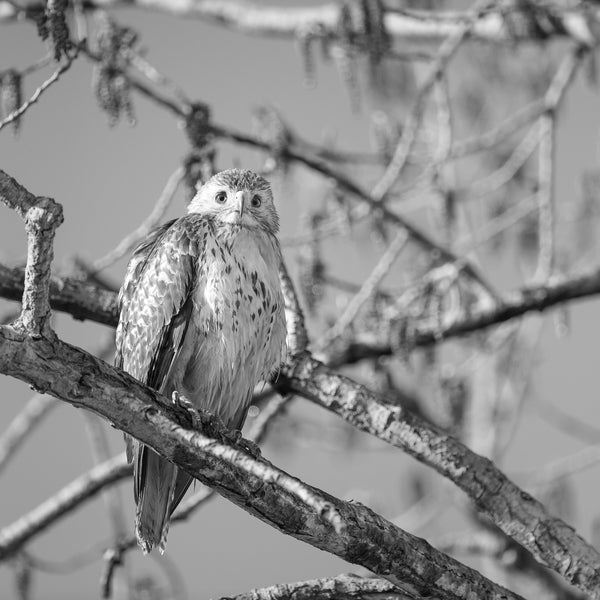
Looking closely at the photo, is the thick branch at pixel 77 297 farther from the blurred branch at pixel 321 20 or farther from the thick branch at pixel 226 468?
the blurred branch at pixel 321 20

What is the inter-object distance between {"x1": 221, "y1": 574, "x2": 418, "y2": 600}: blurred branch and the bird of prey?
1.06 metres

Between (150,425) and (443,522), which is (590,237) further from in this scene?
(150,425)

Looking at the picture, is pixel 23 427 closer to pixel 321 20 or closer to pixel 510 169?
pixel 321 20

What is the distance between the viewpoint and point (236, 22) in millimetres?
7277

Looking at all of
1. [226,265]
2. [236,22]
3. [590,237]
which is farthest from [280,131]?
[590,237]

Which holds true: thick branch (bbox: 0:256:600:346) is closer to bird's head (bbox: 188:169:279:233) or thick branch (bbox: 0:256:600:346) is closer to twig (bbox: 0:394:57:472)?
bird's head (bbox: 188:169:279:233)

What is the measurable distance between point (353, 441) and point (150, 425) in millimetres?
5647

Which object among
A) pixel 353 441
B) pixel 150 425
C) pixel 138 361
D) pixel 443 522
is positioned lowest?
pixel 150 425

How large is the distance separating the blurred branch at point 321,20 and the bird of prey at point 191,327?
1588 millimetres

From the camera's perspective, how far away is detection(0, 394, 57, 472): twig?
657 cm

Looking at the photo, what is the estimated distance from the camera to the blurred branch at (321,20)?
614 centimetres

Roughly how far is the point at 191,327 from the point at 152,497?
80cm

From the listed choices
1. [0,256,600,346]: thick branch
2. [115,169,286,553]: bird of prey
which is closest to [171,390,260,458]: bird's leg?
[115,169,286,553]: bird of prey

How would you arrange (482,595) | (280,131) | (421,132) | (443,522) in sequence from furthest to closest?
(443,522) → (421,132) → (280,131) → (482,595)
